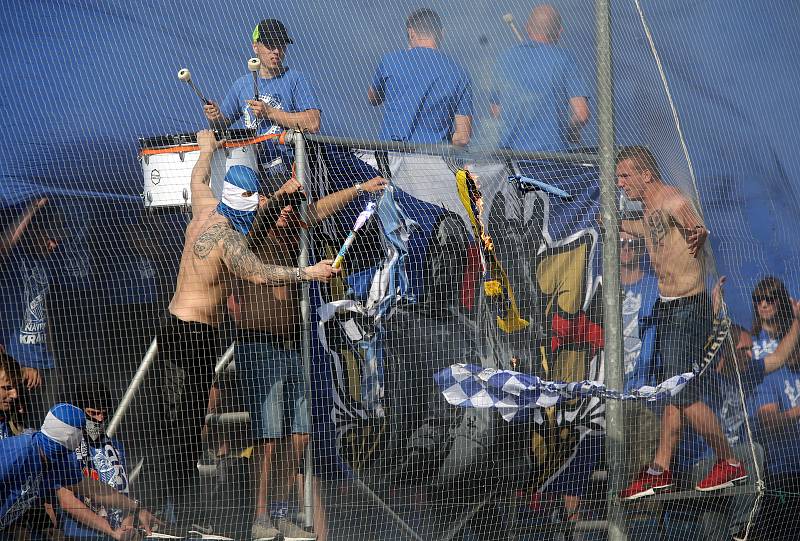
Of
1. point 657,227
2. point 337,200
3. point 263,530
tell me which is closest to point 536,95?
point 657,227

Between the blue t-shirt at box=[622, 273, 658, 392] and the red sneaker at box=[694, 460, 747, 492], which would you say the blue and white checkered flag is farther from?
the red sneaker at box=[694, 460, 747, 492]

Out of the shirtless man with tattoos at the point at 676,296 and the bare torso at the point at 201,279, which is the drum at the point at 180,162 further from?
the shirtless man with tattoos at the point at 676,296

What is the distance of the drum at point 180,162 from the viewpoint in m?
5.35

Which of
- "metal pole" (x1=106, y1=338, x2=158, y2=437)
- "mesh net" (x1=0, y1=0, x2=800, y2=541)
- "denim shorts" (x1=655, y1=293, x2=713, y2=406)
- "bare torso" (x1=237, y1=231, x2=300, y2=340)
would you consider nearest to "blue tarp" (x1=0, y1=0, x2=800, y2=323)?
"mesh net" (x1=0, y1=0, x2=800, y2=541)

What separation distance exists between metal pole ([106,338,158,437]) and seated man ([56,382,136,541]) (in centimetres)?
5

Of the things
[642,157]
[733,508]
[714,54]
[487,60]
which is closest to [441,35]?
[487,60]

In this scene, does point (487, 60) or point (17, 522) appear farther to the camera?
point (487, 60)

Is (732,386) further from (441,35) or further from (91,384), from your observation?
(91,384)

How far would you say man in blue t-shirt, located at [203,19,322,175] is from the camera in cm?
554

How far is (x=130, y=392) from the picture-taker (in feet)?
17.6

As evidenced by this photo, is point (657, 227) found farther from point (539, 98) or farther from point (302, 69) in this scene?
point (302, 69)

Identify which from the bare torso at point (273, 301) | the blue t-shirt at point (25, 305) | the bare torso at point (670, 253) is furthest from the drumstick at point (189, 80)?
the bare torso at point (670, 253)

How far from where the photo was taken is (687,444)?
558 centimetres

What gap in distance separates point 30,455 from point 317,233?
5.72ft
